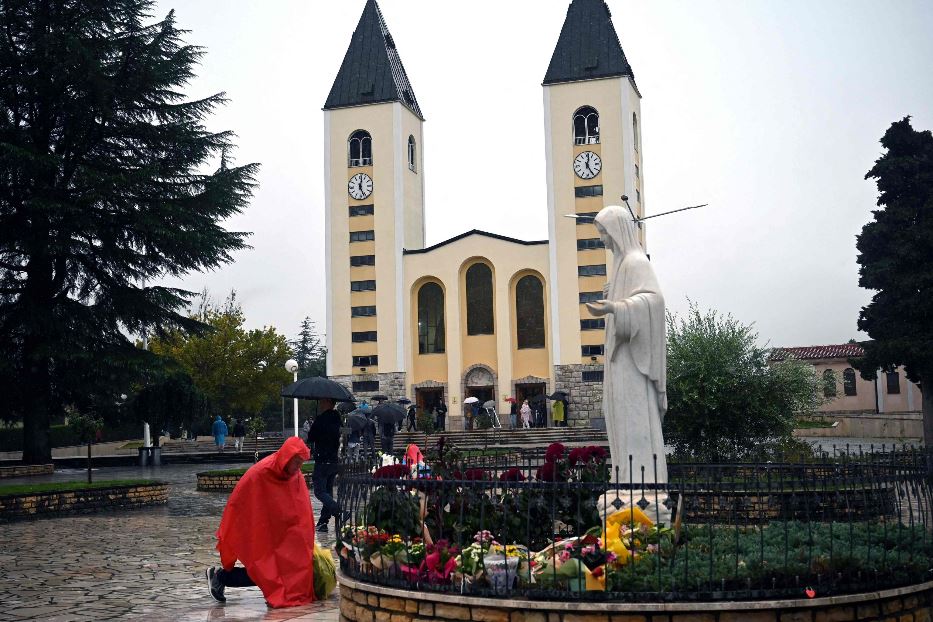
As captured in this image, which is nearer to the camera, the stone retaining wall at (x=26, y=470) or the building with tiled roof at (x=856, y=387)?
the stone retaining wall at (x=26, y=470)

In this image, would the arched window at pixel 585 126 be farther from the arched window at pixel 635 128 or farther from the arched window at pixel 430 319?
the arched window at pixel 430 319

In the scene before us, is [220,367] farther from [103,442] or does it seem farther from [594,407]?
[594,407]

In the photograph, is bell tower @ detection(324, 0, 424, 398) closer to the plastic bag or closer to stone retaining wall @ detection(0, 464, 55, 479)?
stone retaining wall @ detection(0, 464, 55, 479)

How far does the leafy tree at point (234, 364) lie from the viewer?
2194 inches

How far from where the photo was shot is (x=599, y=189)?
5216cm

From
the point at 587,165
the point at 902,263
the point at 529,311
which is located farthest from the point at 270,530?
the point at 529,311

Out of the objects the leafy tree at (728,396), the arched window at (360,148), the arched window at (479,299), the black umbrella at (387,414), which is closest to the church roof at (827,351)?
the arched window at (479,299)

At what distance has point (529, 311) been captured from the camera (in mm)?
55156

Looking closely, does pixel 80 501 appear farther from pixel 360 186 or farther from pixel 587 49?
pixel 587 49

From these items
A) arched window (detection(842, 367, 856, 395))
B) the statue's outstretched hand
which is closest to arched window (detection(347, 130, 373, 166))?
arched window (detection(842, 367, 856, 395))

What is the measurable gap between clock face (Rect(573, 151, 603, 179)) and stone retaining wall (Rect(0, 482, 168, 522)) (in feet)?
117

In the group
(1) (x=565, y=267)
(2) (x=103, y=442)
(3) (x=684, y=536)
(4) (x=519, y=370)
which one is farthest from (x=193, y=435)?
(3) (x=684, y=536)

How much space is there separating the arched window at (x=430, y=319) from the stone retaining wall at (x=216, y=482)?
107 ft

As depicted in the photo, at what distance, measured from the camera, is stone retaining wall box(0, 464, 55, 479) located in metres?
28.3
